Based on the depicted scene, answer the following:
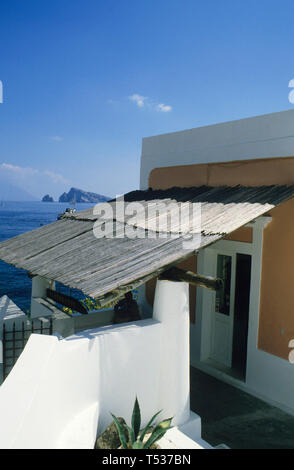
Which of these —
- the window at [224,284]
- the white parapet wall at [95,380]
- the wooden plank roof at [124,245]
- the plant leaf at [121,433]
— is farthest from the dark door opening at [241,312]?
the plant leaf at [121,433]

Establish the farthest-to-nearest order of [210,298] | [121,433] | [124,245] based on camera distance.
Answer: [210,298] → [124,245] → [121,433]

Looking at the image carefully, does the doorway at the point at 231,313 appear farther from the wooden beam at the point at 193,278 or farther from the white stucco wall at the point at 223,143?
the wooden beam at the point at 193,278

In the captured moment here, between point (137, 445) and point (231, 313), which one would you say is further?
point (231, 313)

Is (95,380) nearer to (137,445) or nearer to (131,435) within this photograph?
(131,435)

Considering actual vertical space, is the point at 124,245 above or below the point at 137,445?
above

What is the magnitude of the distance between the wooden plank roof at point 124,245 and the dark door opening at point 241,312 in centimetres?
158

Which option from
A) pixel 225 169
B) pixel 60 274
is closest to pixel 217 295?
pixel 225 169

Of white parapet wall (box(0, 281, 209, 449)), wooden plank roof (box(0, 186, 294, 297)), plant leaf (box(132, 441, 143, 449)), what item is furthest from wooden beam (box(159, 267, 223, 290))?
plant leaf (box(132, 441, 143, 449))

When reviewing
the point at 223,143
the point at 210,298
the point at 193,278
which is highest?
the point at 223,143

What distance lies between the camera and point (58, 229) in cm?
791

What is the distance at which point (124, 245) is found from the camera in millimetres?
5395

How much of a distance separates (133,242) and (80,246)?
106 centimetres

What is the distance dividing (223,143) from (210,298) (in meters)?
3.29

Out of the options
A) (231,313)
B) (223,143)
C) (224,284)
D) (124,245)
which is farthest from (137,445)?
(223,143)
